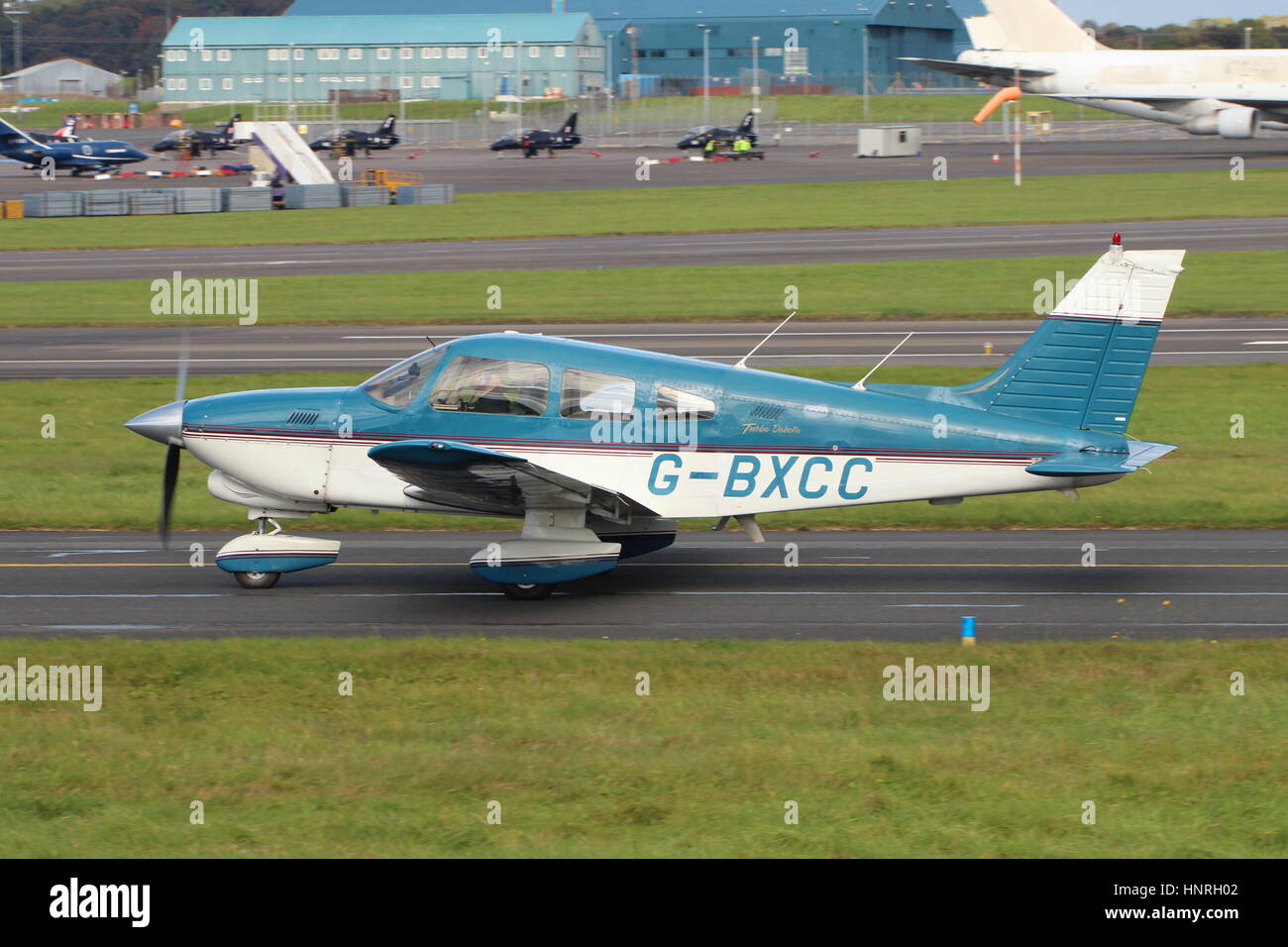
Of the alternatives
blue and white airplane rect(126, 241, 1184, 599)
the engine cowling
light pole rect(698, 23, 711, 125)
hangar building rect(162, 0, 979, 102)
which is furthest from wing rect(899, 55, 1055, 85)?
blue and white airplane rect(126, 241, 1184, 599)

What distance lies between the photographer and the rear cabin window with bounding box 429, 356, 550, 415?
46.9ft

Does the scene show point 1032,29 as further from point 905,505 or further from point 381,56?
point 381,56

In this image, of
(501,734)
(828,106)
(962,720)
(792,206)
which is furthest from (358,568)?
(828,106)

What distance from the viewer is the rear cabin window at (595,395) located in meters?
14.2

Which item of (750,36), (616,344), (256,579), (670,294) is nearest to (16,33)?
(750,36)

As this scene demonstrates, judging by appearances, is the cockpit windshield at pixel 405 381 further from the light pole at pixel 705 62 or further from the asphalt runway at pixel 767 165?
the light pole at pixel 705 62

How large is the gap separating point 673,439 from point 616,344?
16532 mm

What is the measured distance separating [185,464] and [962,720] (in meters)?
14.4

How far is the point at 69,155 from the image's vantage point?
79.0m

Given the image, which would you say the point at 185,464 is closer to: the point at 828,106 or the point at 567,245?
the point at 567,245

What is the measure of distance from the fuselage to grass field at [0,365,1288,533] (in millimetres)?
3592

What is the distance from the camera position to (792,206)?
5659cm

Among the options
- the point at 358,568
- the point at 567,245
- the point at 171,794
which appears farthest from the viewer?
the point at 567,245

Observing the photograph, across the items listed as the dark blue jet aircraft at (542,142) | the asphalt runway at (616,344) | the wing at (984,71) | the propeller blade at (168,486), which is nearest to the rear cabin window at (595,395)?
the propeller blade at (168,486)
